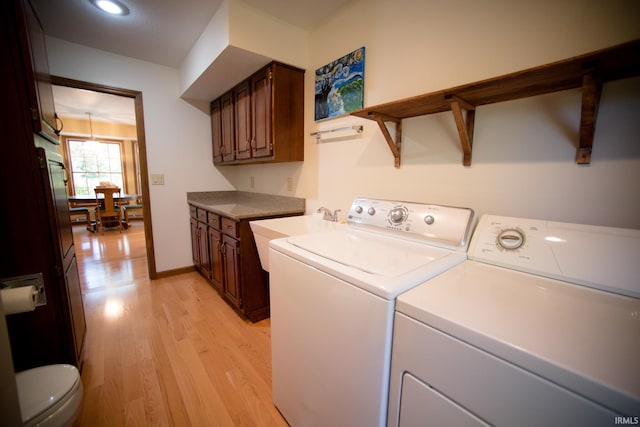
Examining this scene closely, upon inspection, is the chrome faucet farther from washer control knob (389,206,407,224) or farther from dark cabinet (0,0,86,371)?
dark cabinet (0,0,86,371)

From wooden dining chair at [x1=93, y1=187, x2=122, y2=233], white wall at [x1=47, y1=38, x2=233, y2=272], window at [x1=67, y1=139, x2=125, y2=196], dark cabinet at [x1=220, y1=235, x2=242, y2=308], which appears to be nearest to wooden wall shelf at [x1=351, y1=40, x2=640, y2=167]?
dark cabinet at [x1=220, y1=235, x2=242, y2=308]

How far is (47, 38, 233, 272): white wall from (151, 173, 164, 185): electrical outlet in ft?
0.11

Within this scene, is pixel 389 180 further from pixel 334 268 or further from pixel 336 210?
pixel 334 268

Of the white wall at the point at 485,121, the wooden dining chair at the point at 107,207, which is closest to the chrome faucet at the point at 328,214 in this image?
the white wall at the point at 485,121

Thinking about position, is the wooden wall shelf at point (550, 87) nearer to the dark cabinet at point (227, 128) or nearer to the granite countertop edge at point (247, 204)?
the granite countertop edge at point (247, 204)

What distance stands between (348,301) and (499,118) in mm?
1022

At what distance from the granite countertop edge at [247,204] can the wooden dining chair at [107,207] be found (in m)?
3.52

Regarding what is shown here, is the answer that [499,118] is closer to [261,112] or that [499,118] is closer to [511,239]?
[511,239]

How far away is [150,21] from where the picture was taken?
75.9 inches

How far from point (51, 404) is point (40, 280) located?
54 centimetres

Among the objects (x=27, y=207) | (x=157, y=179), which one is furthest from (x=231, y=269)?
(x=157, y=179)

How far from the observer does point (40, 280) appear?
1.10 metres

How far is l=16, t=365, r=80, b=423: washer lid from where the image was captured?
84 cm

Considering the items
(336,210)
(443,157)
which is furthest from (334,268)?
(336,210)
